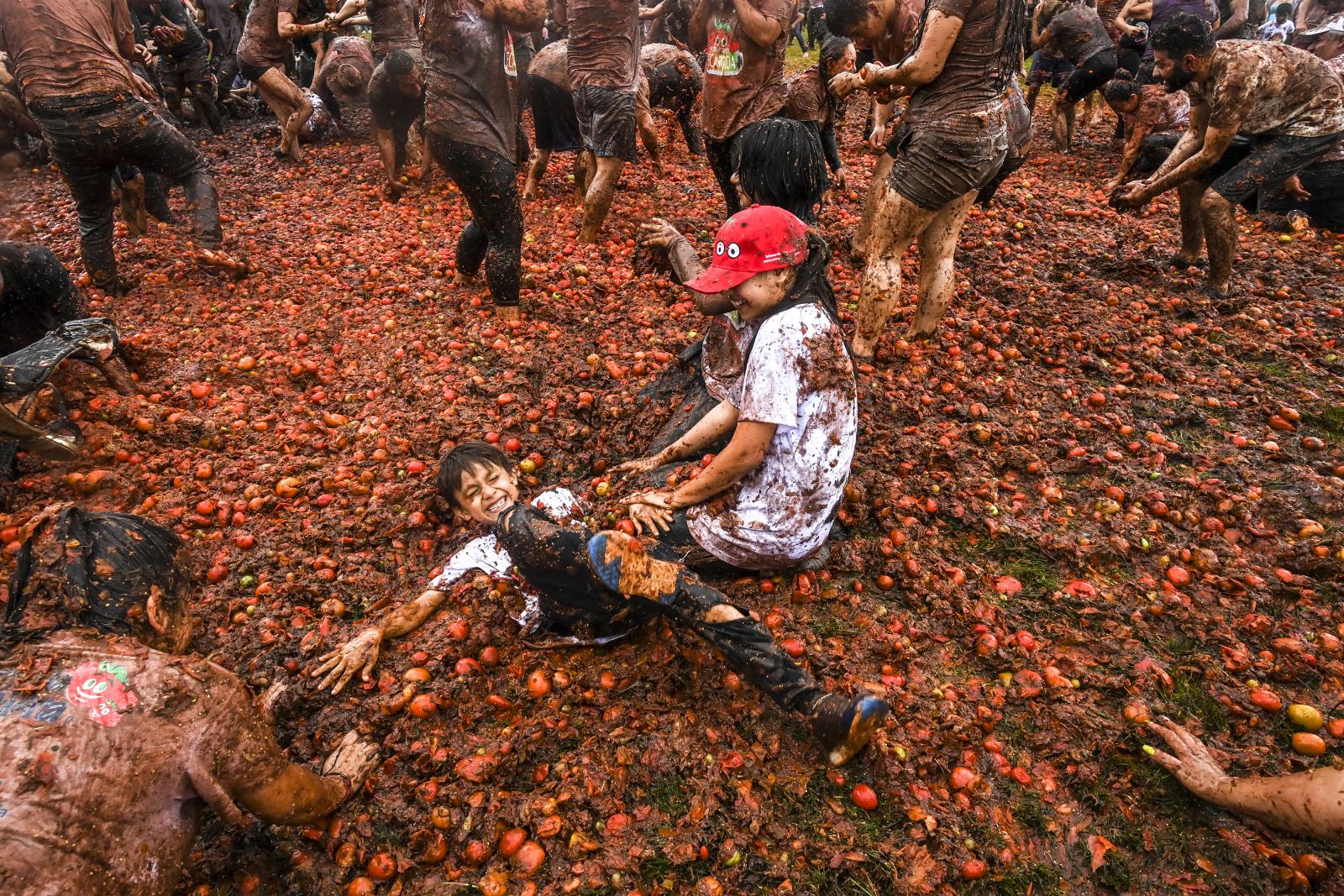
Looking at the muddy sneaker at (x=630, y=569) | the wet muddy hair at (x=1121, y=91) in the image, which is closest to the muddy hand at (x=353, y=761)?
the muddy sneaker at (x=630, y=569)

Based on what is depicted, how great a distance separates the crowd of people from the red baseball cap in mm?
11

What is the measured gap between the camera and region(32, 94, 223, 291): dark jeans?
189 inches

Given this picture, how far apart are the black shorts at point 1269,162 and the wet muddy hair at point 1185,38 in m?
0.82

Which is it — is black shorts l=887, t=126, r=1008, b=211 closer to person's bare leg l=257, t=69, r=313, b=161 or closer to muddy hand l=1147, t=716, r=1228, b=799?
muddy hand l=1147, t=716, r=1228, b=799

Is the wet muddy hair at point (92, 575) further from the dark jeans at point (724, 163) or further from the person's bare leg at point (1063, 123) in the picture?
the person's bare leg at point (1063, 123)

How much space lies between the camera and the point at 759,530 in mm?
2809

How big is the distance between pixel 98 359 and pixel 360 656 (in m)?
3.04

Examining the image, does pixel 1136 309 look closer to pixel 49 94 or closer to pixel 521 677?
pixel 521 677

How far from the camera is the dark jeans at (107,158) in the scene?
15.8ft

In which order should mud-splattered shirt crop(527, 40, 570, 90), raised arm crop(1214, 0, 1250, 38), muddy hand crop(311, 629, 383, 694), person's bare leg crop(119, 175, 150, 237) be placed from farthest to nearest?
raised arm crop(1214, 0, 1250, 38)
mud-splattered shirt crop(527, 40, 570, 90)
person's bare leg crop(119, 175, 150, 237)
muddy hand crop(311, 629, 383, 694)

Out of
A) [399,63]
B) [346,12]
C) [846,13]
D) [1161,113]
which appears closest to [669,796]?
[846,13]

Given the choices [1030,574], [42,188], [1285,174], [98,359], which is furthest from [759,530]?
[42,188]

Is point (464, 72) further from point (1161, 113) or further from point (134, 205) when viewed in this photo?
point (1161, 113)

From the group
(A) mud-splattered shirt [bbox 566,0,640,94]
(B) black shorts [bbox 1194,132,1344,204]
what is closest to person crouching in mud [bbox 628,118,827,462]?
(A) mud-splattered shirt [bbox 566,0,640,94]
